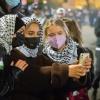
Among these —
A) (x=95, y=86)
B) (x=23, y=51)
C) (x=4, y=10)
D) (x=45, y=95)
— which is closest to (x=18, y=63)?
(x=23, y=51)

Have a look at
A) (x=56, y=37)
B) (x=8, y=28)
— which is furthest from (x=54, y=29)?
(x=8, y=28)

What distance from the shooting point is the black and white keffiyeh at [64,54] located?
152 inches

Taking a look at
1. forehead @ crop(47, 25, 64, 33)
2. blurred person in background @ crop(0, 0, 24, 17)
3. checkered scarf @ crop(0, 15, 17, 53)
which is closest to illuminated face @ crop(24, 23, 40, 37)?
forehead @ crop(47, 25, 64, 33)

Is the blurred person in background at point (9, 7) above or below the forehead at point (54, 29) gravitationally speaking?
above

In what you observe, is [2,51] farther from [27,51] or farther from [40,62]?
[40,62]

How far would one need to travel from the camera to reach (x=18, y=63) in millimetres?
3711

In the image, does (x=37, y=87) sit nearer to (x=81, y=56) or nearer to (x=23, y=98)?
(x=23, y=98)

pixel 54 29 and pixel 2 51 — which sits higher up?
pixel 54 29

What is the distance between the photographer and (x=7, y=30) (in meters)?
4.11

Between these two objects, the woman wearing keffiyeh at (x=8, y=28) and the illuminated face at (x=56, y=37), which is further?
the woman wearing keffiyeh at (x=8, y=28)

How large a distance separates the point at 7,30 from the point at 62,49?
1.88 feet

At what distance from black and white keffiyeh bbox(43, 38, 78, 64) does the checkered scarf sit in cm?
36

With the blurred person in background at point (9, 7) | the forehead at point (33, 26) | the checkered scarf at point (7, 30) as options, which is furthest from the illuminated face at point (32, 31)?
the blurred person in background at point (9, 7)

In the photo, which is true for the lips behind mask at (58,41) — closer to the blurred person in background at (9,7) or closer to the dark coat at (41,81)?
the dark coat at (41,81)
